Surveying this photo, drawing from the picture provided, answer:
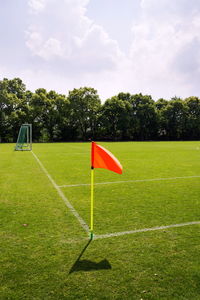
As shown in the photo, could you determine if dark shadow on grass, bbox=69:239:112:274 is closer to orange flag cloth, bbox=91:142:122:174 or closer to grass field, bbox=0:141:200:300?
grass field, bbox=0:141:200:300

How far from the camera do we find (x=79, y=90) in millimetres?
63906

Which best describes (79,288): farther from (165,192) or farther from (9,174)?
(9,174)

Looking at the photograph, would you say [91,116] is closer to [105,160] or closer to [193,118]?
[193,118]

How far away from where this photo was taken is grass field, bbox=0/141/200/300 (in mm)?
3010

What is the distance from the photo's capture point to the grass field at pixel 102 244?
9.87 feet

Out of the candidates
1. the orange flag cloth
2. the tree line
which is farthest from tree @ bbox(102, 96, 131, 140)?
the orange flag cloth

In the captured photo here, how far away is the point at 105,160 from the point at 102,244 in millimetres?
1471

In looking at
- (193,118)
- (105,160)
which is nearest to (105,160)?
(105,160)

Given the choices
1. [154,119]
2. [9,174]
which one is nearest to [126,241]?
[9,174]

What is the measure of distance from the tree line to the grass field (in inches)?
1981

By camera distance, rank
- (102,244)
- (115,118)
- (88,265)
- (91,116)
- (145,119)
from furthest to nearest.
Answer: (145,119), (115,118), (91,116), (102,244), (88,265)

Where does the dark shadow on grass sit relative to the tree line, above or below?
below

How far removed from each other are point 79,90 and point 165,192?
5954 cm

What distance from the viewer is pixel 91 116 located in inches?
2518
